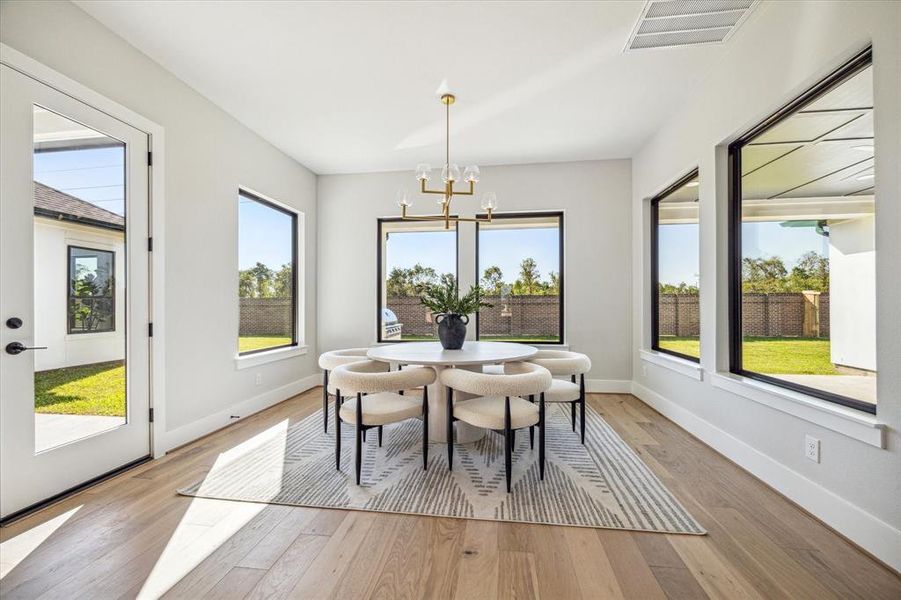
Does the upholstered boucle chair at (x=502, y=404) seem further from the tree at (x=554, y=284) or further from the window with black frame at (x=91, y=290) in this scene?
the tree at (x=554, y=284)

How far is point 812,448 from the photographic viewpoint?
204cm

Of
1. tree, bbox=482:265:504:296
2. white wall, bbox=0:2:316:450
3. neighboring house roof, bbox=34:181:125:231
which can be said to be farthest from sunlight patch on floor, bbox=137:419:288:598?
tree, bbox=482:265:504:296

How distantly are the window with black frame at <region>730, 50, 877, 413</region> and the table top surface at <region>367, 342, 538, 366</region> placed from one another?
1525mm

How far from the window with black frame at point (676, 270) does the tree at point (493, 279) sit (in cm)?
171

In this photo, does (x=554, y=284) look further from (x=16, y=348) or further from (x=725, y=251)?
(x=16, y=348)

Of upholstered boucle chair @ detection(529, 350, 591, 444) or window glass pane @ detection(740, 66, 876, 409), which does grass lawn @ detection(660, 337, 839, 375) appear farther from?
upholstered boucle chair @ detection(529, 350, 591, 444)

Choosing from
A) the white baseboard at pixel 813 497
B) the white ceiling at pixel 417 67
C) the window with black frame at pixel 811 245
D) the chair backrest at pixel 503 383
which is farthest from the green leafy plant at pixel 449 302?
the white baseboard at pixel 813 497

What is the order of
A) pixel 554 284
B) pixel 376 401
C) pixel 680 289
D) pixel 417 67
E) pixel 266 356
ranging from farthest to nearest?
pixel 554 284, pixel 266 356, pixel 680 289, pixel 417 67, pixel 376 401

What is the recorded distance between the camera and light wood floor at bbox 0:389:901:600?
1.54 meters

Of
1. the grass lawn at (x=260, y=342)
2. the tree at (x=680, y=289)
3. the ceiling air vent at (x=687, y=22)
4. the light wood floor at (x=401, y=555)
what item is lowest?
the light wood floor at (x=401, y=555)

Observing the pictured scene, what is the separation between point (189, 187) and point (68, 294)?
1.21 m

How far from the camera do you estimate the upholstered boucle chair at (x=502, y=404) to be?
2.26 m

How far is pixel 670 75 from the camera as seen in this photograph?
301 cm

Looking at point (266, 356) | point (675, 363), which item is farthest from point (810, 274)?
point (266, 356)
